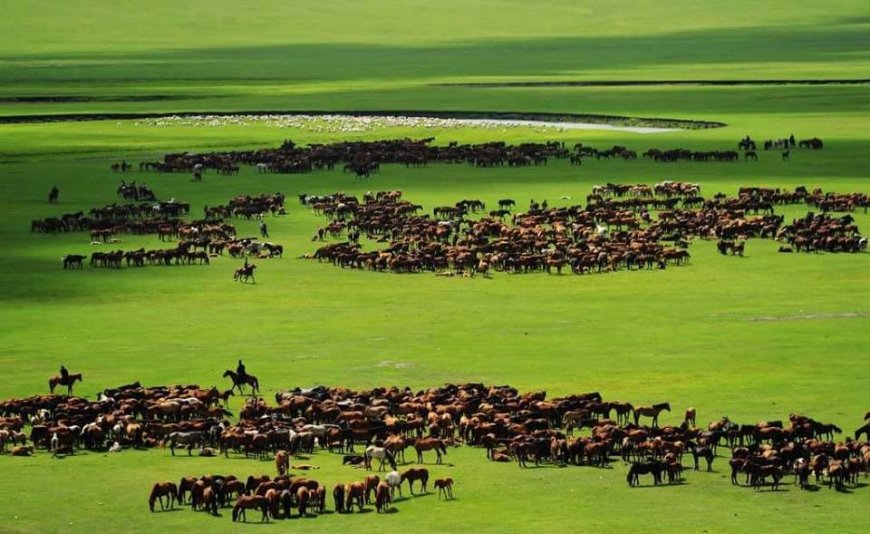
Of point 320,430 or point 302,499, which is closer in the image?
point 302,499

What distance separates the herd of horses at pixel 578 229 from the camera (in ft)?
165

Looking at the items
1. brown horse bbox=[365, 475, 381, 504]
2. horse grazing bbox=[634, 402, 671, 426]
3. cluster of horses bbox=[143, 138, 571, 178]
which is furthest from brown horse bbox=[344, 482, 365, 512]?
cluster of horses bbox=[143, 138, 571, 178]

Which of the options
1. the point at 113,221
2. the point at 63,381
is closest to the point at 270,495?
the point at 63,381

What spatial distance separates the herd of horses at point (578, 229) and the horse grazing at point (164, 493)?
80.6 ft

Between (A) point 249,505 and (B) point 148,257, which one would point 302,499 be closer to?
(A) point 249,505

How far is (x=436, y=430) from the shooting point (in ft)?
96.7

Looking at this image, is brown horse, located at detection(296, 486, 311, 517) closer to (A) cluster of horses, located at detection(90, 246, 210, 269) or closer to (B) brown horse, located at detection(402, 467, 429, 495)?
(B) brown horse, located at detection(402, 467, 429, 495)

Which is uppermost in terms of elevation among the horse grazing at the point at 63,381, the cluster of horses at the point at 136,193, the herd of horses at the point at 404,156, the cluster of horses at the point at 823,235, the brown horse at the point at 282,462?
the herd of horses at the point at 404,156

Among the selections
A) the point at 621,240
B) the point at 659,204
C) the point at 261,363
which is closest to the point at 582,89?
the point at 659,204

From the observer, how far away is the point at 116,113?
106 meters

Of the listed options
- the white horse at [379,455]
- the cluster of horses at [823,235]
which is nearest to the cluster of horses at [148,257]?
the cluster of horses at [823,235]

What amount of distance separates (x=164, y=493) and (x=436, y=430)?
19.2 feet

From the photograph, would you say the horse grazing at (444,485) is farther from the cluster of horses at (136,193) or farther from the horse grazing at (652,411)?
the cluster of horses at (136,193)

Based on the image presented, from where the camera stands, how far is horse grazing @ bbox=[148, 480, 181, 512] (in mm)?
25141
